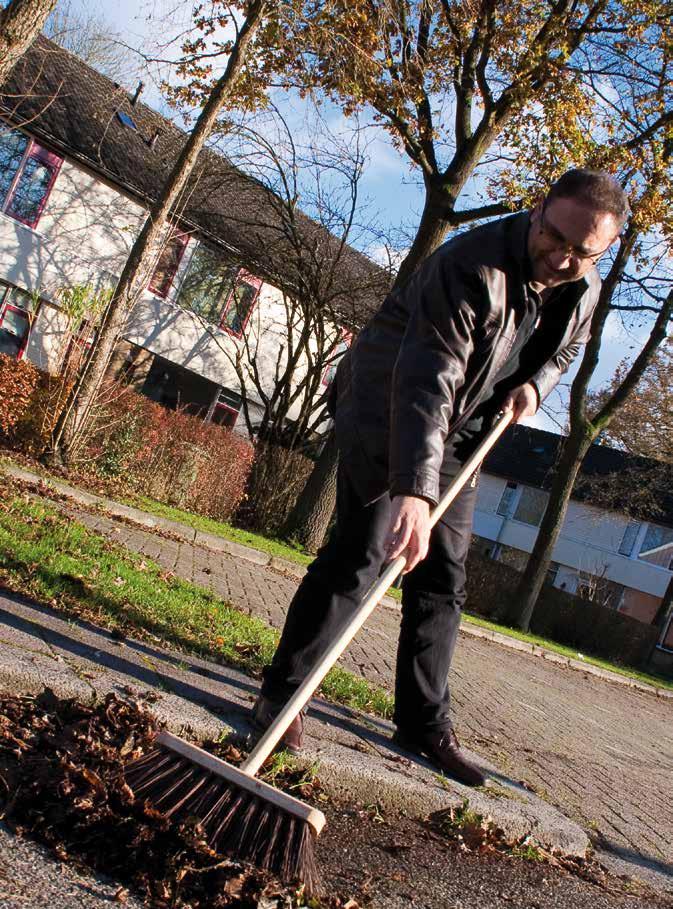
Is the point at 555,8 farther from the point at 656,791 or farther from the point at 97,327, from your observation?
the point at 656,791

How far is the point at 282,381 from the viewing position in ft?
66.4

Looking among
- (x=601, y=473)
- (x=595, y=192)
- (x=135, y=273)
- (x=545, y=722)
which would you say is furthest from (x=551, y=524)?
(x=601, y=473)

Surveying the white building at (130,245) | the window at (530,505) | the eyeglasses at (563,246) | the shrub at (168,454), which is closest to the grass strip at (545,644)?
the shrub at (168,454)

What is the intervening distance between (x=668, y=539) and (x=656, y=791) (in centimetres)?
4289

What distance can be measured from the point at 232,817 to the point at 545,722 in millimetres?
5212

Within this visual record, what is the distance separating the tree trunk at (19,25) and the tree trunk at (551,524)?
14.6m

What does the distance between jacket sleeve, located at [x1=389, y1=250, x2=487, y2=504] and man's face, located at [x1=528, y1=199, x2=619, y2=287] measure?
27cm

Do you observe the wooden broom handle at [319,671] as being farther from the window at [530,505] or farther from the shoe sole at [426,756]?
the window at [530,505]

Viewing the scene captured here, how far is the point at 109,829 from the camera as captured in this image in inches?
89.8

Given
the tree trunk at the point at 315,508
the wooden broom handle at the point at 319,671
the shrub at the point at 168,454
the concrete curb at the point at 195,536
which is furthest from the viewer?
the tree trunk at the point at 315,508

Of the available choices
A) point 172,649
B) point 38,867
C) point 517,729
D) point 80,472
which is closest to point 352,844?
point 38,867

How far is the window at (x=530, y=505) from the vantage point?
48.3 metres

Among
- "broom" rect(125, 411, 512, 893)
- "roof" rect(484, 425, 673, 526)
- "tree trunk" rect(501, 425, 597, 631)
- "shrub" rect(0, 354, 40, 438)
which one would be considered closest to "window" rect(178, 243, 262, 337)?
"roof" rect(484, 425, 673, 526)

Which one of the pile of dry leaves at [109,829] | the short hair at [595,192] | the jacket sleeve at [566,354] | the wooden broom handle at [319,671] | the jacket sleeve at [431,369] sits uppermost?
the short hair at [595,192]
